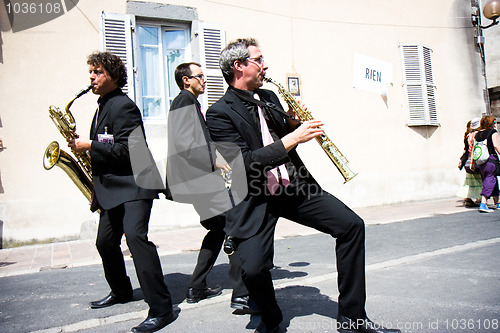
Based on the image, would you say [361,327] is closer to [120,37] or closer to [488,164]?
[488,164]

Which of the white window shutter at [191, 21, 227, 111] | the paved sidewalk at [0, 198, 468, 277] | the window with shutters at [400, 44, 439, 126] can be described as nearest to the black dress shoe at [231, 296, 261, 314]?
the paved sidewalk at [0, 198, 468, 277]

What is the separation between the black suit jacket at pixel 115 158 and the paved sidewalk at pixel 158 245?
248 centimetres

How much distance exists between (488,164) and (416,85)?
11.1ft

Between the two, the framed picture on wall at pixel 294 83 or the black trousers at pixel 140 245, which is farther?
the framed picture on wall at pixel 294 83

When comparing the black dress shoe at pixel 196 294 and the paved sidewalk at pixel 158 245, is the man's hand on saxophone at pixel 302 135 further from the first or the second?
the paved sidewalk at pixel 158 245

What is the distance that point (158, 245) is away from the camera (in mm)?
6391

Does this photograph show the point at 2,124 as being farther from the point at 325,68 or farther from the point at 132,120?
the point at 325,68

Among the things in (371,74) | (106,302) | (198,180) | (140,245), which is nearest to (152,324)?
(140,245)

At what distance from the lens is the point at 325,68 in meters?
9.56

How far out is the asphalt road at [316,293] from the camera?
9.81 ft

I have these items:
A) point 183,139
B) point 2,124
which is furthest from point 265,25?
→ point 183,139

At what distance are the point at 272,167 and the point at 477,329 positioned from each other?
164 centimetres

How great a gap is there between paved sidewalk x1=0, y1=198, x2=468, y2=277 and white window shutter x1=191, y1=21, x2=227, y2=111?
Answer: 2.54 metres

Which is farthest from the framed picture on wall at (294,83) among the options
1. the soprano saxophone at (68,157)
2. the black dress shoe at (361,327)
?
the black dress shoe at (361,327)
